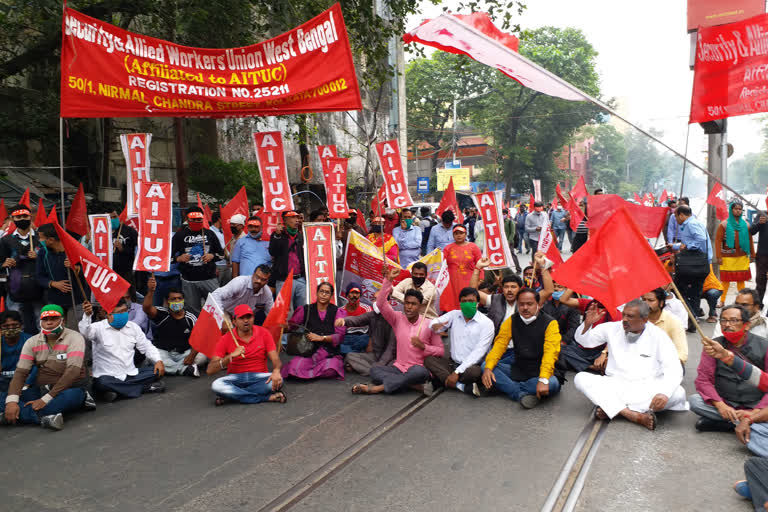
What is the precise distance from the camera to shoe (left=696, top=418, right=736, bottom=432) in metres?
5.06

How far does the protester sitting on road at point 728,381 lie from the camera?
4932 mm

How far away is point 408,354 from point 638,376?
237 centimetres

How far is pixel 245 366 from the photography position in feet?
21.3

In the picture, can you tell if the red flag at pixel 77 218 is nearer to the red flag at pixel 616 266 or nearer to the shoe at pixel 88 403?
the shoe at pixel 88 403

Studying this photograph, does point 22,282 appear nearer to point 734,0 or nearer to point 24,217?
point 24,217

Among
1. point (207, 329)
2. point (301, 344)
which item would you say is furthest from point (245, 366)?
point (301, 344)

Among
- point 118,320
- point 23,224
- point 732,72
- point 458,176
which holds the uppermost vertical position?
point 458,176

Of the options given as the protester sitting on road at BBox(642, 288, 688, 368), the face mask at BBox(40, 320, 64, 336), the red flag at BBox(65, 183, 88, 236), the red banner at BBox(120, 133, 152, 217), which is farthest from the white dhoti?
the red flag at BBox(65, 183, 88, 236)

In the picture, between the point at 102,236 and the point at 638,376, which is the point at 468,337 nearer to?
the point at 638,376

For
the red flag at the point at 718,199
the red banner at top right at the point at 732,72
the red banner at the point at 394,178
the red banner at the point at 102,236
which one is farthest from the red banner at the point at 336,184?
the red flag at the point at 718,199

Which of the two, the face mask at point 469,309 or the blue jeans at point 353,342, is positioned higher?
the face mask at point 469,309

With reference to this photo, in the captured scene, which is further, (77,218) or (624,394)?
(77,218)

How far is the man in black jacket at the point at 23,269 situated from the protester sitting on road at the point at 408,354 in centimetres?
426

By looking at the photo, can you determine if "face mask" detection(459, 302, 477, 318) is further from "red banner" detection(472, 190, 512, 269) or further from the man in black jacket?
the man in black jacket
